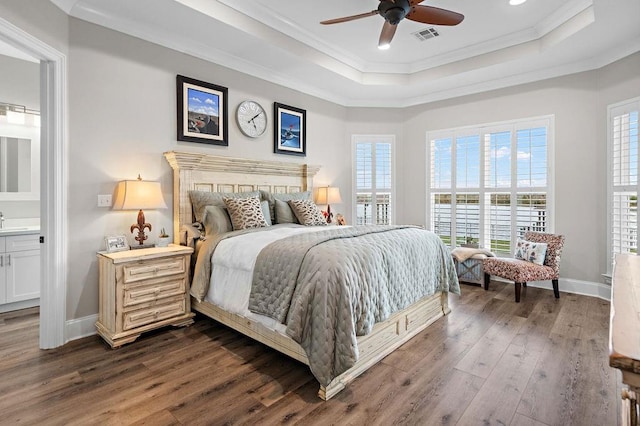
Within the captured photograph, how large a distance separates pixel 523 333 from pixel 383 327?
57.3 inches

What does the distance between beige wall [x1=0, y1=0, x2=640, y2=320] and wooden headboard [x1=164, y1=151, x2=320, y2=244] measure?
0.15 metres

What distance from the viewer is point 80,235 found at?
9.46 feet

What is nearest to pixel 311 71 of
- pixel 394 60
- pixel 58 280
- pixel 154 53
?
pixel 394 60

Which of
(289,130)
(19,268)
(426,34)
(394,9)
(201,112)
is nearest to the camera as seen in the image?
(394,9)

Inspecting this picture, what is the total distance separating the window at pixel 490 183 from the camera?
14.8ft

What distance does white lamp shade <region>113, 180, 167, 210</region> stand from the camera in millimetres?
2881

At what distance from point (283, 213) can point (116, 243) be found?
1711 mm

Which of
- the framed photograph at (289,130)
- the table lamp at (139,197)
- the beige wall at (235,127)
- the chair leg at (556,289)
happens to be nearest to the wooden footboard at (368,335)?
the table lamp at (139,197)

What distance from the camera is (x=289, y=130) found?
4746mm

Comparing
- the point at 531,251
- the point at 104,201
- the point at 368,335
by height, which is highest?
the point at 104,201

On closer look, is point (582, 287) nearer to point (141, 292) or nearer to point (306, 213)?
point (306, 213)

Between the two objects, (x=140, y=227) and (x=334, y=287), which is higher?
(x=140, y=227)

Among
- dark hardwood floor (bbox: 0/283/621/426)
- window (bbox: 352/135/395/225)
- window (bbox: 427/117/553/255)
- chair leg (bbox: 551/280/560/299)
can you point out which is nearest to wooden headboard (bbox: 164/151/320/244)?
window (bbox: 352/135/395/225)

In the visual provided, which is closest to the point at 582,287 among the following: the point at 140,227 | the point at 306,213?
the point at 306,213
